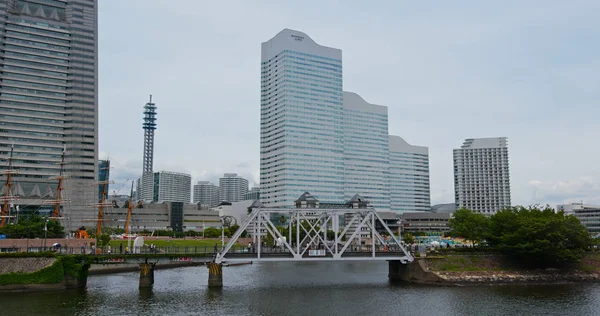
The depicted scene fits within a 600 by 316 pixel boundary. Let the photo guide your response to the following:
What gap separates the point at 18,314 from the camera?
152ft

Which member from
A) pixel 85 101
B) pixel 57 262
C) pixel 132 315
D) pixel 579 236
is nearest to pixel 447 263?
pixel 579 236

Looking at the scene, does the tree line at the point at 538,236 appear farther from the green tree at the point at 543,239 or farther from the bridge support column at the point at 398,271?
the bridge support column at the point at 398,271

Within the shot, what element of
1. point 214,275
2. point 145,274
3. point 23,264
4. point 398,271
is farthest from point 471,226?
point 23,264

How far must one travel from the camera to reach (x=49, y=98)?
178 m

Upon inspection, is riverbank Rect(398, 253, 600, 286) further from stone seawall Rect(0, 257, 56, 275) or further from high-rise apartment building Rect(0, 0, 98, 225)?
high-rise apartment building Rect(0, 0, 98, 225)

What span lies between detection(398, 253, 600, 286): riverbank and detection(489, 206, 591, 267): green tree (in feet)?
6.17

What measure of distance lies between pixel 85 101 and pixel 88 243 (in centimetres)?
10513

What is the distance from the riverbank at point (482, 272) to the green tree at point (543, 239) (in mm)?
1881

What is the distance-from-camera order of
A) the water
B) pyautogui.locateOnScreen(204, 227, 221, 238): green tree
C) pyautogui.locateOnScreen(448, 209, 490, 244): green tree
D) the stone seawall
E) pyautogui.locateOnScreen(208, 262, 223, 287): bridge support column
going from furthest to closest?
pyautogui.locateOnScreen(204, 227, 221, 238): green tree → pyautogui.locateOnScreen(448, 209, 490, 244): green tree → pyautogui.locateOnScreen(208, 262, 223, 287): bridge support column → the stone seawall → the water

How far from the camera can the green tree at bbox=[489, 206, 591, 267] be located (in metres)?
71.2

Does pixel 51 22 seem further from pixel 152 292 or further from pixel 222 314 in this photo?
pixel 222 314

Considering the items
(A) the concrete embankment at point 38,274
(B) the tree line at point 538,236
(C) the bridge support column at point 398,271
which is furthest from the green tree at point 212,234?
(B) the tree line at point 538,236

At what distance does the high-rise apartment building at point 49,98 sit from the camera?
566 ft

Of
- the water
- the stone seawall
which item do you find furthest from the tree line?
the stone seawall
